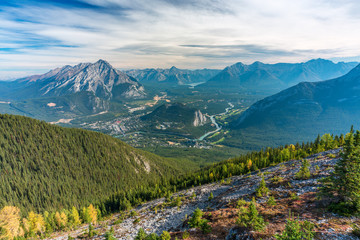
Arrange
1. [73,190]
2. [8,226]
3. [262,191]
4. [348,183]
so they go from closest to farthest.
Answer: [348,183] < [262,191] < [8,226] < [73,190]

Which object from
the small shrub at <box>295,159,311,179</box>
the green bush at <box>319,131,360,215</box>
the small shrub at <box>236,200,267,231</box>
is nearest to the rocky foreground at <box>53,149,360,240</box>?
the small shrub at <box>236,200,267,231</box>

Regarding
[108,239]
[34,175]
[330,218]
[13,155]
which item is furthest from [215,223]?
[13,155]

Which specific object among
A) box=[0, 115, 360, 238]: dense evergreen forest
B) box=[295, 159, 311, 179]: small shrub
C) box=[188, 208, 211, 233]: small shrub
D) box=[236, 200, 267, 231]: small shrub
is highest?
box=[236, 200, 267, 231]: small shrub

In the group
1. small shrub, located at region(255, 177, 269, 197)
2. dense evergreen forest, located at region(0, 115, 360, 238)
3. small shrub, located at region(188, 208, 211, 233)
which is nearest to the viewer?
small shrub, located at region(188, 208, 211, 233)

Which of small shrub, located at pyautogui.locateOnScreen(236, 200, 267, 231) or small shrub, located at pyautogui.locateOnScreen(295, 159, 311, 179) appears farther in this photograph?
small shrub, located at pyautogui.locateOnScreen(295, 159, 311, 179)

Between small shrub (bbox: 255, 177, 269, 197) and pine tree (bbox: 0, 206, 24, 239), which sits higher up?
small shrub (bbox: 255, 177, 269, 197)

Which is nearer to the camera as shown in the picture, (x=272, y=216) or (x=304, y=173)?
(x=272, y=216)

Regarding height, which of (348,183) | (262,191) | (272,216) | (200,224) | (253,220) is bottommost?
(200,224)

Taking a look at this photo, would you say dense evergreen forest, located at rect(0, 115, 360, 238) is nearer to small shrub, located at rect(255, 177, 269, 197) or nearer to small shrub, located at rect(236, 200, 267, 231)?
small shrub, located at rect(255, 177, 269, 197)

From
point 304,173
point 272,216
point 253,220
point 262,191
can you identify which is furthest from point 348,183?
point 304,173

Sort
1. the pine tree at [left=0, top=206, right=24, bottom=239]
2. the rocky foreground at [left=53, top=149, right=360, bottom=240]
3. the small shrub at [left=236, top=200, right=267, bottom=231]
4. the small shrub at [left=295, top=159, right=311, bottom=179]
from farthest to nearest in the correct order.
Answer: the pine tree at [left=0, top=206, right=24, bottom=239]
the small shrub at [left=295, top=159, right=311, bottom=179]
the small shrub at [left=236, top=200, right=267, bottom=231]
the rocky foreground at [left=53, top=149, right=360, bottom=240]

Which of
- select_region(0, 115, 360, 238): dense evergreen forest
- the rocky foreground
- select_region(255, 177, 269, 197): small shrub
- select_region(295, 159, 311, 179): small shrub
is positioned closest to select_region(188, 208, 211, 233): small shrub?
the rocky foreground

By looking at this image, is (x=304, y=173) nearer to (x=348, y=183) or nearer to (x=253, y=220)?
(x=348, y=183)
